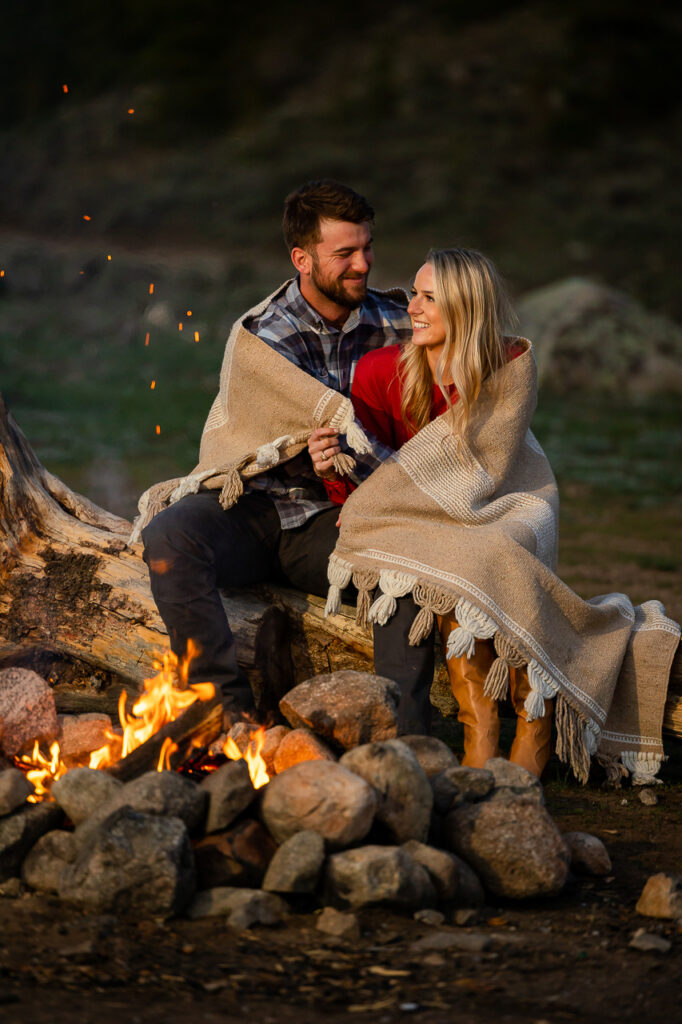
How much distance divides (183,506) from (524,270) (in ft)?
65.1

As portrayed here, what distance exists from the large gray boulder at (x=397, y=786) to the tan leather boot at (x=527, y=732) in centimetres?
101

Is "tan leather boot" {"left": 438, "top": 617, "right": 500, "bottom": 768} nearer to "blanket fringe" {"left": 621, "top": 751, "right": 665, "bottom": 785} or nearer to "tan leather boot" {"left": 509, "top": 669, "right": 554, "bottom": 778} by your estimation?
"tan leather boot" {"left": 509, "top": 669, "right": 554, "bottom": 778}

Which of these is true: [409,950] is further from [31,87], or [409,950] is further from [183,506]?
[31,87]

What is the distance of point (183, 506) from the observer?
4.58 m

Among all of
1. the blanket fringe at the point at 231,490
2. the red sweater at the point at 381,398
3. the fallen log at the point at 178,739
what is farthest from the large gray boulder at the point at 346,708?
the red sweater at the point at 381,398

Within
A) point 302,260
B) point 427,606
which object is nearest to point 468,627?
point 427,606

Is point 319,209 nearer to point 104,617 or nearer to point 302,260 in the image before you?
point 302,260

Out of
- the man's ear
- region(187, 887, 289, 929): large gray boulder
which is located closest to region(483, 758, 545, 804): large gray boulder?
region(187, 887, 289, 929): large gray boulder

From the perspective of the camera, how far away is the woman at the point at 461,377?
4.26 m

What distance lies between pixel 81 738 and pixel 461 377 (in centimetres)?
174

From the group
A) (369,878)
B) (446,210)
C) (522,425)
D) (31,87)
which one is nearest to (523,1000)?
(369,878)

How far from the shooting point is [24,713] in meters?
3.83

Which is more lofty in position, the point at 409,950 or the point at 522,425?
the point at 522,425

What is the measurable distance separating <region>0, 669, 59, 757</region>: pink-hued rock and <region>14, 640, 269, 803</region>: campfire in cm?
4
